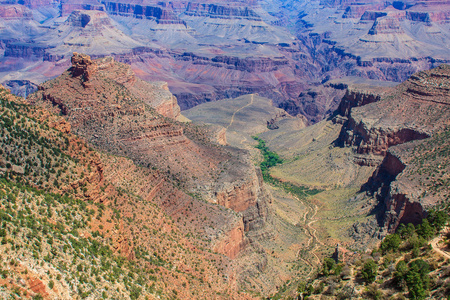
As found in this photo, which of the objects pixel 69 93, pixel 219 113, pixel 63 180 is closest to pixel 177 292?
pixel 63 180

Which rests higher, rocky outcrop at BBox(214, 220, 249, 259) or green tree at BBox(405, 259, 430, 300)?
green tree at BBox(405, 259, 430, 300)

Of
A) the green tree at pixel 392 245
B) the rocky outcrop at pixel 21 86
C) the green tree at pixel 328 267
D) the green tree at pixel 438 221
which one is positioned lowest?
the rocky outcrop at pixel 21 86

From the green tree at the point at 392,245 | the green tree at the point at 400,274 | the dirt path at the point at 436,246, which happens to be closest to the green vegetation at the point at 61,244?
the green tree at the point at 400,274

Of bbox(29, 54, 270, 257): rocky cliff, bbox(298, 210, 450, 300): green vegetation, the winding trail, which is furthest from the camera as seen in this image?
the winding trail

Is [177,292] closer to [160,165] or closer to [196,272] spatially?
[196,272]

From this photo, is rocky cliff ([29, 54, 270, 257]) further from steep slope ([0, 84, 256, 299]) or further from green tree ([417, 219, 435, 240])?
green tree ([417, 219, 435, 240])

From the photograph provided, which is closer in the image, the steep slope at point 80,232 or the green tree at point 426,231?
the steep slope at point 80,232

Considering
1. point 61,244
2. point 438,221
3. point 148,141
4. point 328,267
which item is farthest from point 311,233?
point 61,244

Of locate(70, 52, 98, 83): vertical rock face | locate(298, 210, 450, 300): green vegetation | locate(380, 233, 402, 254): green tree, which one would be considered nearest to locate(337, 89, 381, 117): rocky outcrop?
locate(70, 52, 98, 83): vertical rock face

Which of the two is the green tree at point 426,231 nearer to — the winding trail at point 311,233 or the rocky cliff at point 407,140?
the rocky cliff at point 407,140
